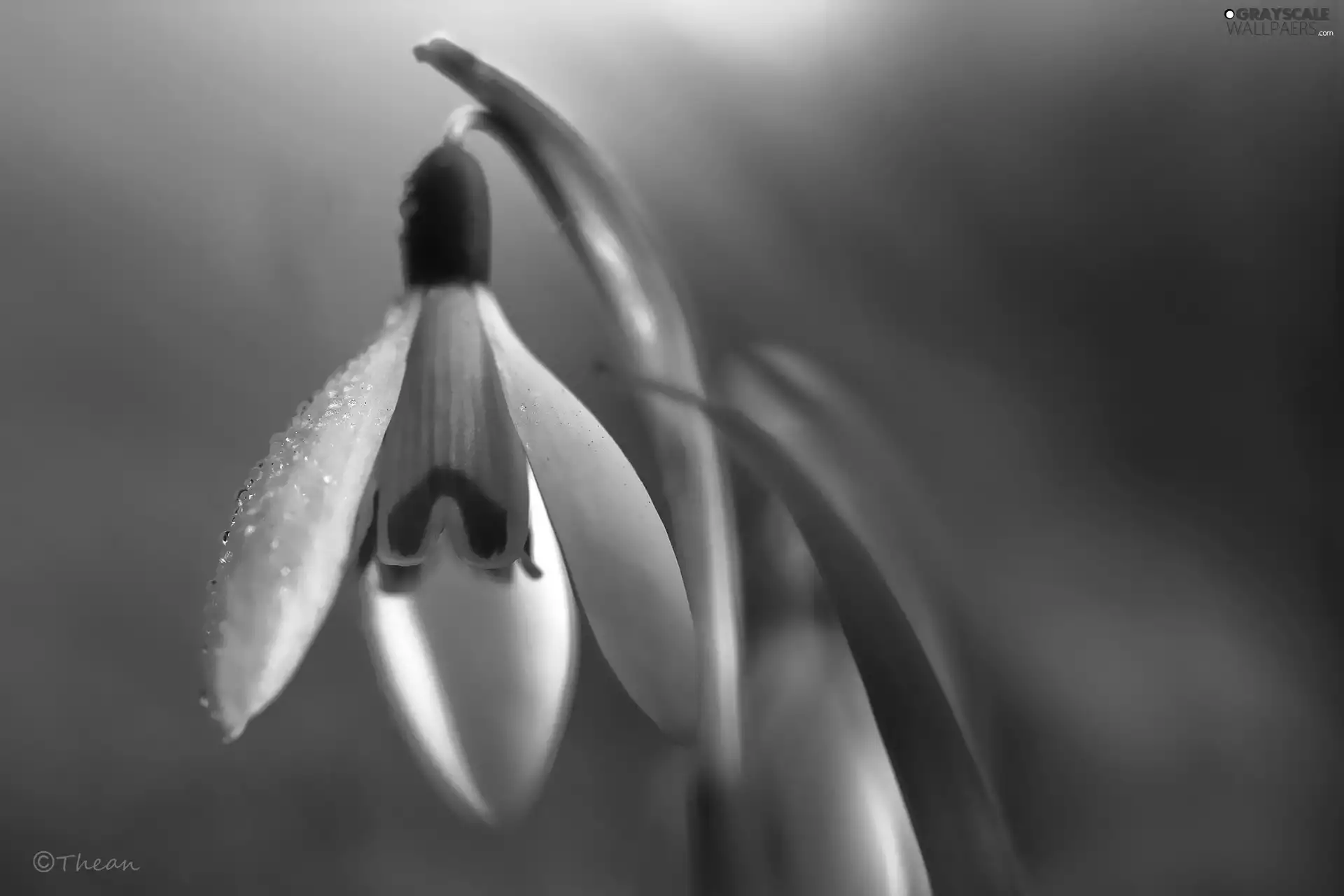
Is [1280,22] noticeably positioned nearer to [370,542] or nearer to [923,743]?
→ [923,743]

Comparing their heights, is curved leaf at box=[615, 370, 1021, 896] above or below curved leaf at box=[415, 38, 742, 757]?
below

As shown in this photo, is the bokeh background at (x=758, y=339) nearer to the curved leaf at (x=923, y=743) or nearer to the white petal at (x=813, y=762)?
the white petal at (x=813, y=762)

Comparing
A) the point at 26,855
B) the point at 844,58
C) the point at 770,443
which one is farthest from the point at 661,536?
the point at 26,855

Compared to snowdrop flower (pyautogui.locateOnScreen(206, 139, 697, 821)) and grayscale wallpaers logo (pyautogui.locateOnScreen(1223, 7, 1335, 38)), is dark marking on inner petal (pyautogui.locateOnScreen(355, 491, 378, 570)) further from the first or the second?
grayscale wallpaers logo (pyautogui.locateOnScreen(1223, 7, 1335, 38))

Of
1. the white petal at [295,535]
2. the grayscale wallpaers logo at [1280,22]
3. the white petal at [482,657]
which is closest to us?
the white petal at [295,535]

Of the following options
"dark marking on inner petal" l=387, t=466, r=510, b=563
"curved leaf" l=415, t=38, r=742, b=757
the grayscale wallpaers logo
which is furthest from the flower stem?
the grayscale wallpaers logo

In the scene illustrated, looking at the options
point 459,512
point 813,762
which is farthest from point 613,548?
point 813,762

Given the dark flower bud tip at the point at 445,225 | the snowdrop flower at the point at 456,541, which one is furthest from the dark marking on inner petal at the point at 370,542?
the dark flower bud tip at the point at 445,225
